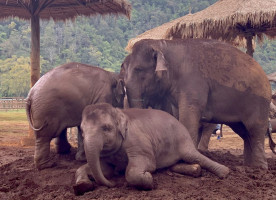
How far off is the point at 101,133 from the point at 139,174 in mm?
527

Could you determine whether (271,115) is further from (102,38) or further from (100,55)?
(102,38)

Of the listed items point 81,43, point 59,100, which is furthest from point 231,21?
point 81,43

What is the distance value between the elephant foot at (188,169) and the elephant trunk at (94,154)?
98cm

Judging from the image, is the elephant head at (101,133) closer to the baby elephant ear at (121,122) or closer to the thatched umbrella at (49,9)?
the baby elephant ear at (121,122)

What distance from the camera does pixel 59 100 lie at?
471cm

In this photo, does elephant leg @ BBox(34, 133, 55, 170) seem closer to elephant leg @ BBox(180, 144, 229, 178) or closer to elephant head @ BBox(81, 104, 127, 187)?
elephant head @ BBox(81, 104, 127, 187)

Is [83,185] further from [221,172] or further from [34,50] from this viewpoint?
[34,50]

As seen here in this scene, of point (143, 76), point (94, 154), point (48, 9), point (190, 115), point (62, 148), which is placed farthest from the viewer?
point (48, 9)

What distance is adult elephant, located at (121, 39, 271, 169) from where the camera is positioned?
16.1ft

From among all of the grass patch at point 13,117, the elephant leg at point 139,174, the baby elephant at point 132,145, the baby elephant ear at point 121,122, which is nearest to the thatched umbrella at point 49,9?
the baby elephant at point 132,145

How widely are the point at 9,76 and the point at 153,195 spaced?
43.3m

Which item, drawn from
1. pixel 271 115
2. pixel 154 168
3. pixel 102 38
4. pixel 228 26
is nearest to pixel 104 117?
pixel 154 168

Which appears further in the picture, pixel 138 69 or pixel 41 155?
pixel 138 69

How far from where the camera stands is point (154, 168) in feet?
13.1
